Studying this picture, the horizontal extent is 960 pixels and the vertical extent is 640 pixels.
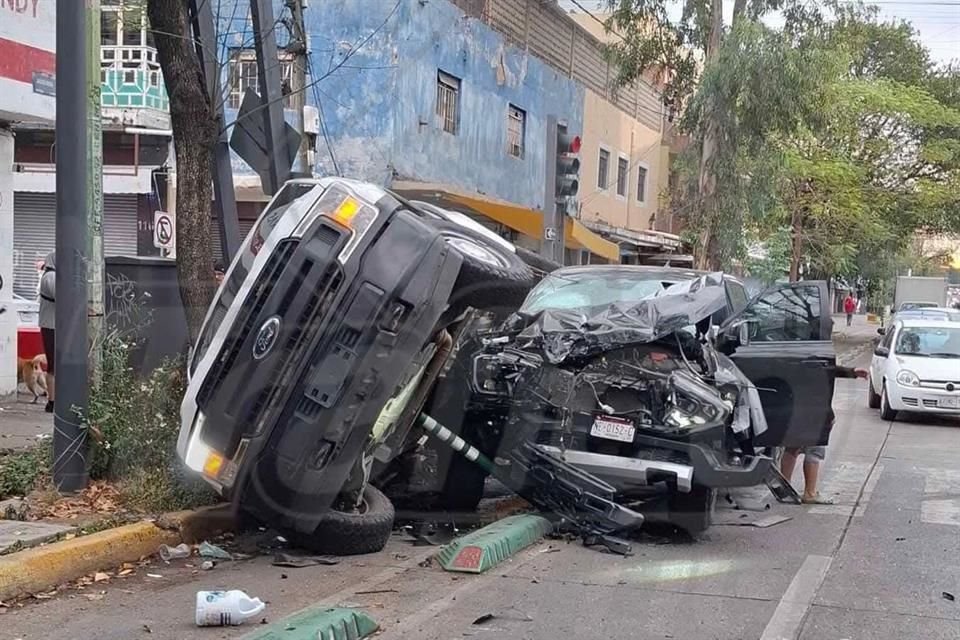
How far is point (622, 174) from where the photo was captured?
30.0 m

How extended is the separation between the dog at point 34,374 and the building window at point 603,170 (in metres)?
17.5

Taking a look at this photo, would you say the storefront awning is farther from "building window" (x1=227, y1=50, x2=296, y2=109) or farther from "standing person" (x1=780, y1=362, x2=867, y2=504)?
"standing person" (x1=780, y1=362, x2=867, y2=504)

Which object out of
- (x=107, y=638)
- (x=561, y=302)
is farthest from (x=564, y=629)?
(x=561, y=302)

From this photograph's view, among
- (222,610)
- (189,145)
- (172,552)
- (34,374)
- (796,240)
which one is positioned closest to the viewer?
(222,610)

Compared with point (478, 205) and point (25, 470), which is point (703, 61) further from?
point (25, 470)

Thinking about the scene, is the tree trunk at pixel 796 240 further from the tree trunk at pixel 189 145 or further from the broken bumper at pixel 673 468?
the tree trunk at pixel 189 145

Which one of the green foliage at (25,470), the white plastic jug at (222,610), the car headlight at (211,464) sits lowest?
the white plastic jug at (222,610)

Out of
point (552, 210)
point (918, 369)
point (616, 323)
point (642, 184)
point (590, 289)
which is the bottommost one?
point (918, 369)

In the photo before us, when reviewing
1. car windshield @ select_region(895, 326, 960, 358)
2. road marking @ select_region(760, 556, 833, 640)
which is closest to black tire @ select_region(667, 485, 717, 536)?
road marking @ select_region(760, 556, 833, 640)

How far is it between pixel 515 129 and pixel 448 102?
3.28 meters

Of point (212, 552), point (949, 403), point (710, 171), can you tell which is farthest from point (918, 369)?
point (212, 552)

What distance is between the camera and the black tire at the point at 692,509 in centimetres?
754

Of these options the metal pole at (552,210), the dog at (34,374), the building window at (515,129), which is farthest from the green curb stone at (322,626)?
the building window at (515,129)

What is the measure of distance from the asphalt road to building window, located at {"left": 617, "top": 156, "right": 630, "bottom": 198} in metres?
21.9
